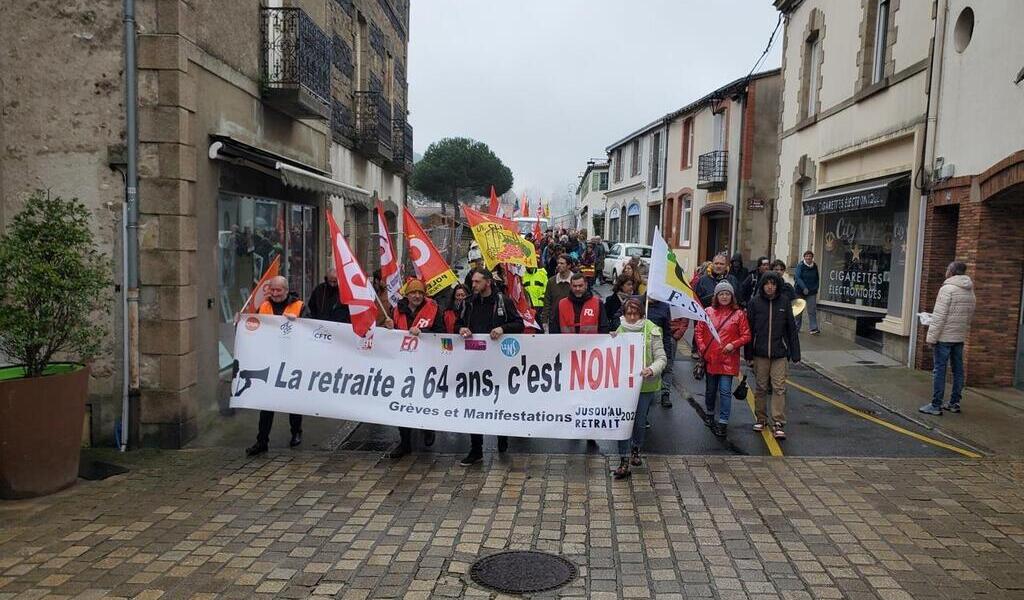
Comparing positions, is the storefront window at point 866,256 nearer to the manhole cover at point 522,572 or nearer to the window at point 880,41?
the window at point 880,41

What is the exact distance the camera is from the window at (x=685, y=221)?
33594 millimetres

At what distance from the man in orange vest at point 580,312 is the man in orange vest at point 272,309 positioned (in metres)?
2.68

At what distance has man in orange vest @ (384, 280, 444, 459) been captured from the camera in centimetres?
790

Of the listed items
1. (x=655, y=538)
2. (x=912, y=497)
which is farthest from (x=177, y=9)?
(x=912, y=497)

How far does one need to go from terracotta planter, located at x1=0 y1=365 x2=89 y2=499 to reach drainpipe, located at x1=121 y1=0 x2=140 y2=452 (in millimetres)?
980

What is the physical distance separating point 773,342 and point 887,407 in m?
2.65

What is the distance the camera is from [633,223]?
44.2 metres

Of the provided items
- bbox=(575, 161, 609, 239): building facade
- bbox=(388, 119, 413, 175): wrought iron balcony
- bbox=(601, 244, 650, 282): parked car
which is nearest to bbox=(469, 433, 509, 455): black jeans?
bbox=(388, 119, 413, 175): wrought iron balcony

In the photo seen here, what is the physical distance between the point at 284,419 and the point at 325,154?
5444 millimetres

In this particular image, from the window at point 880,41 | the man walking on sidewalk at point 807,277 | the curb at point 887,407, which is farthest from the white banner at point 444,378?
the window at point 880,41

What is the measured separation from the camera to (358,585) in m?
5.00

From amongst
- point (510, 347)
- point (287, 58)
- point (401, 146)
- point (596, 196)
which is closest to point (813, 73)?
point (401, 146)

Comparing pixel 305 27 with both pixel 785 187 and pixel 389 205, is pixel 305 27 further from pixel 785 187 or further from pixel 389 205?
pixel 785 187

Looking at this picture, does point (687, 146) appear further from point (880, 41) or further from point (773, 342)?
point (773, 342)
